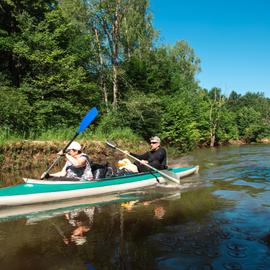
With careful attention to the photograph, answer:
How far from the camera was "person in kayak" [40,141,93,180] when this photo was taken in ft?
25.5

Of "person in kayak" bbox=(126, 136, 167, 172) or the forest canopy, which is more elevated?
the forest canopy

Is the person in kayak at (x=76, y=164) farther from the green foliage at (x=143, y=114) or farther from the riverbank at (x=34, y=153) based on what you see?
the green foliage at (x=143, y=114)

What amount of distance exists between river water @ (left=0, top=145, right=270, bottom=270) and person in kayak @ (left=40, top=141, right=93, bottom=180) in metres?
0.63

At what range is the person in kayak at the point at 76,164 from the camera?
7.76 meters

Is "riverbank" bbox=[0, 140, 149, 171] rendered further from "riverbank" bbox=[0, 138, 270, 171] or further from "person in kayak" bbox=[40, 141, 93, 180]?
"person in kayak" bbox=[40, 141, 93, 180]

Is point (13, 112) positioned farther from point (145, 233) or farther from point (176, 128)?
point (176, 128)

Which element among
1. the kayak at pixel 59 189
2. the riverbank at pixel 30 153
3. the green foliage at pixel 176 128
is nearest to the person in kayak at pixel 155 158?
the kayak at pixel 59 189

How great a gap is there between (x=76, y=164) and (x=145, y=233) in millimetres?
3024

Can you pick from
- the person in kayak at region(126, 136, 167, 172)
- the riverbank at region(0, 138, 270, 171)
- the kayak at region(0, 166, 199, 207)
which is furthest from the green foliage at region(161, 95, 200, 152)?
the kayak at region(0, 166, 199, 207)

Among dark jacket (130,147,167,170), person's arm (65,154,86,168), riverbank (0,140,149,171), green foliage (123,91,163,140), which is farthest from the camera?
green foliage (123,91,163,140)

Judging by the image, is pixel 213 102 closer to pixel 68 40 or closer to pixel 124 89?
pixel 124 89

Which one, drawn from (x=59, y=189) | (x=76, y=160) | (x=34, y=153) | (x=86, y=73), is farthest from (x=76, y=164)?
(x=86, y=73)

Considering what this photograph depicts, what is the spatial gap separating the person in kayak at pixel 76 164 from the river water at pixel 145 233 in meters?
0.63

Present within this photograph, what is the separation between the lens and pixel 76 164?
7.77 meters
